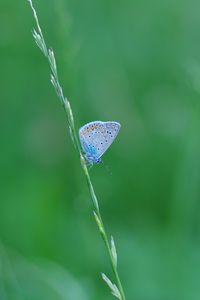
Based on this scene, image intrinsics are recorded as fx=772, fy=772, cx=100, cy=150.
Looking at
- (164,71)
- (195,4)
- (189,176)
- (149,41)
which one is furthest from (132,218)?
(195,4)

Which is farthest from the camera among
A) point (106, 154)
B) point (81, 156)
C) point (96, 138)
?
point (106, 154)

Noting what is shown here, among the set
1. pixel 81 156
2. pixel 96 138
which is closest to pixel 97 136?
pixel 96 138

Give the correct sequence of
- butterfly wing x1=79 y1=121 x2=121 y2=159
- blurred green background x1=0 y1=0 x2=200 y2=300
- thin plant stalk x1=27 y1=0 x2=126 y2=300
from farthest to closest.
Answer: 1. blurred green background x1=0 y1=0 x2=200 y2=300
2. butterfly wing x1=79 y1=121 x2=121 y2=159
3. thin plant stalk x1=27 y1=0 x2=126 y2=300

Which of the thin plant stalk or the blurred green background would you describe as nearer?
the thin plant stalk

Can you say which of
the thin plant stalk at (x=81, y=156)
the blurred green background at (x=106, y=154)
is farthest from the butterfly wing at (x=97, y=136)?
the blurred green background at (x=106, y=154)

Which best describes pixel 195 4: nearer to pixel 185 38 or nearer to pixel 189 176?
pixel 185 38

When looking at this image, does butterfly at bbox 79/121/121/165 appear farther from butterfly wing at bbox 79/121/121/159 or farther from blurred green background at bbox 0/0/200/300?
blurred green background at bbox 0/0/200/300

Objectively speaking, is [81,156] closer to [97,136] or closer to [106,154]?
[97,136]

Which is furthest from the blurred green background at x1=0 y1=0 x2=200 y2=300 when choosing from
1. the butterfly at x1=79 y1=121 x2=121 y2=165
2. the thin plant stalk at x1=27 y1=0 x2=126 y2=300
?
the thin plant stalk at x1=27 y1=0 x2=126 y2=300
